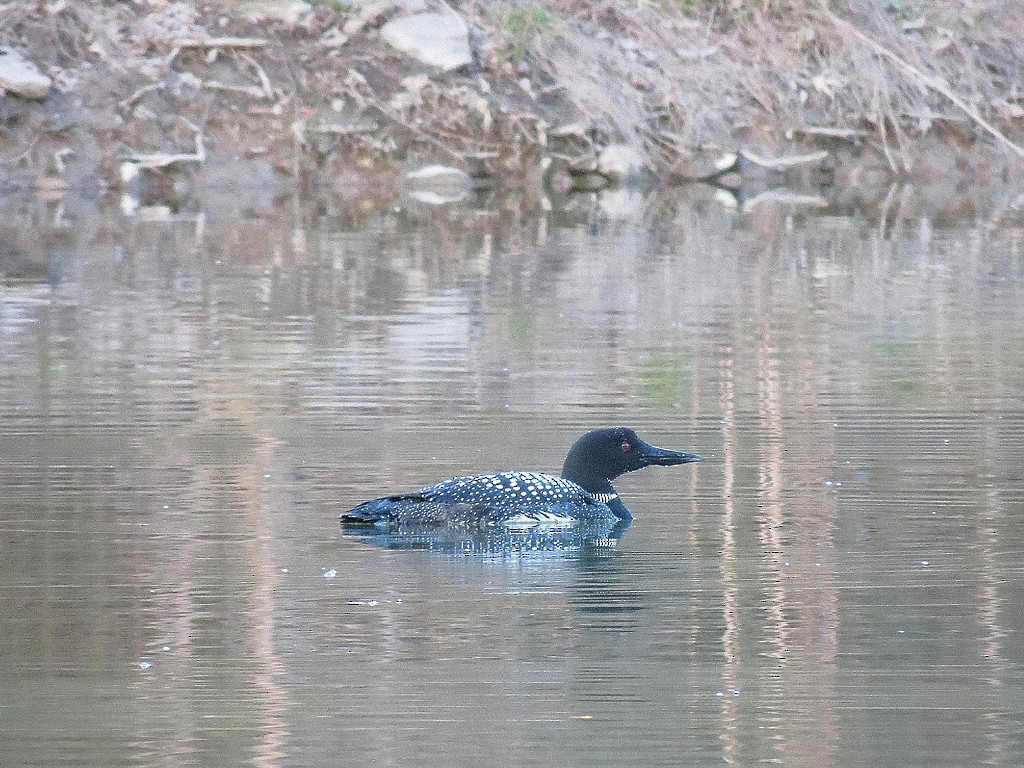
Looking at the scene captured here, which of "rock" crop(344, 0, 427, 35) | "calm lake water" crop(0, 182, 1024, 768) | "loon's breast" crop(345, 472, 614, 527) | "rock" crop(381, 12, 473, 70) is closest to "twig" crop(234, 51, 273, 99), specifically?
"rock" crop(344, 0, 427, 35)

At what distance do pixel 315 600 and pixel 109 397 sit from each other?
17.2 ft

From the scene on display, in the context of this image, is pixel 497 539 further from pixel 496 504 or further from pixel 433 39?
pixel 433 39

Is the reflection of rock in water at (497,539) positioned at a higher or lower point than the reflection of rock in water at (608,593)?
higher

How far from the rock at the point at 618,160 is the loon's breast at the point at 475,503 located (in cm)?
2480

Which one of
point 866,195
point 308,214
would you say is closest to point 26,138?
point 308,214

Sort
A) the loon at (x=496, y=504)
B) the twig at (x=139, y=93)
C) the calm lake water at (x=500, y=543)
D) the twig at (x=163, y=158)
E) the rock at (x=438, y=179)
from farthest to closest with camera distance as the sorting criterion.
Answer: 1. the rock at (x=438, y=179)
2. the twig at (x=139, y=93)
3. the twig at (x=163, y=158)
4. the loon at (x=496, y=504)
5. the calm lake water at (x=500, y=543)

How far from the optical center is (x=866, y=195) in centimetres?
3238

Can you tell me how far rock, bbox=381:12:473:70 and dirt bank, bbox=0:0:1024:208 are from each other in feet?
0.14

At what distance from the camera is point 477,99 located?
33.6 metres

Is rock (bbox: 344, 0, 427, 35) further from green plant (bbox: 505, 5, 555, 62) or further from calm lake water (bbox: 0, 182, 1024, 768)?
calm lake water (bbox: 0, 182, 1024, 768)

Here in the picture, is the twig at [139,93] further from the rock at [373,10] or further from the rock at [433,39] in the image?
the rock at [433,39]

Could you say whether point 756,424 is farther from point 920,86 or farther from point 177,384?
point 920,86

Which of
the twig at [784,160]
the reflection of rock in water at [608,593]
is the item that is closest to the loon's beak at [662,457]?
the reflection of rock in water at [608,593]

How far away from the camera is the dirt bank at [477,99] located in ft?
108
